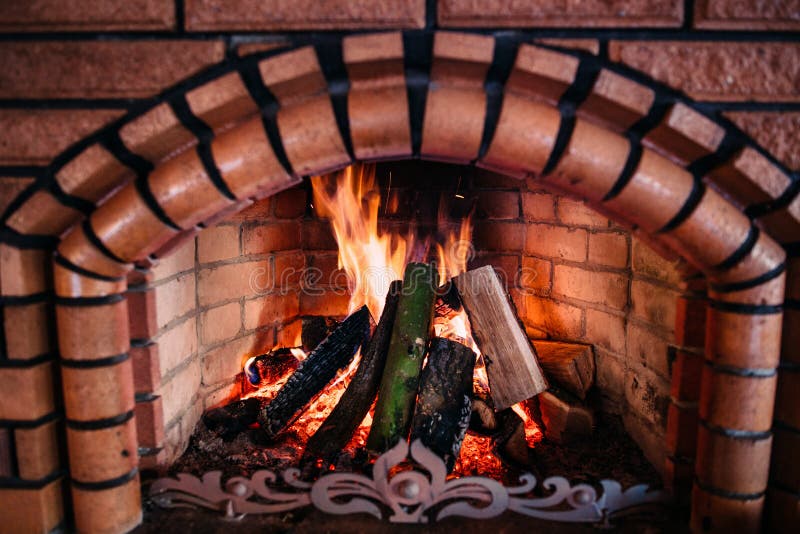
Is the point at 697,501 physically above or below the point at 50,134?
below

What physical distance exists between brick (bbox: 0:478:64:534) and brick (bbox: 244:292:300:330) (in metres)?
1.24

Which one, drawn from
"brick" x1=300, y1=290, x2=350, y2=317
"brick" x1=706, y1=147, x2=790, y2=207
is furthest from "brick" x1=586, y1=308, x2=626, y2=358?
"brick" x1=300, y1=290, x2=350, y2=317

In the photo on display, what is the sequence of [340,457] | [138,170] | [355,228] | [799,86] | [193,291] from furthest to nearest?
1. [355,228]
2. [193,291]
3. [340,457]
4. [138,170]
5. [799,86]

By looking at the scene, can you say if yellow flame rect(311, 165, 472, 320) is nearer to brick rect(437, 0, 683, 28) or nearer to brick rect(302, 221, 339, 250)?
brick rect(302, 221, 339, 250)

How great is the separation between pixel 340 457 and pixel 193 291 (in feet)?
3.42

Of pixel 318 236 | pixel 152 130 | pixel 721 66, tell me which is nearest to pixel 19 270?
pixel 152 130

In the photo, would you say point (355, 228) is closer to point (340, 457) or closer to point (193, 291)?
point (193, 291)

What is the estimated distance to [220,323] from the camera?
2566 millimetres

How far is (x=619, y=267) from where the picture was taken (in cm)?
242

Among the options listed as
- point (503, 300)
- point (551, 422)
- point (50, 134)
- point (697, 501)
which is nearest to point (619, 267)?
point (503, 300)

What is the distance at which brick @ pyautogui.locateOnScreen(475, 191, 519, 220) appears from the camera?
9.87 feet

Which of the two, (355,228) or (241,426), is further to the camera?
(355,228)

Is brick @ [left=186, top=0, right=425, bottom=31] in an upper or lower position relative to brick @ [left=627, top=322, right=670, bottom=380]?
upper

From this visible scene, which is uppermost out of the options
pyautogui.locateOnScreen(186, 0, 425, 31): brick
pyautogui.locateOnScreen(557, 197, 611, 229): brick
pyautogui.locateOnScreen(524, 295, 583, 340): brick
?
pyautogui.locateOnScreen(186, 0, 425, 31): brick
